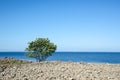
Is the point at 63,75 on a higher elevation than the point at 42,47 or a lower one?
lower

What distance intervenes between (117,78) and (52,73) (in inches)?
172

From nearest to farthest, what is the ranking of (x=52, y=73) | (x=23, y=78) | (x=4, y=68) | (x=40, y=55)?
(x=23, y=78) → (x=52, y=73) → (x=4, y=68) → (x=40, y=55)

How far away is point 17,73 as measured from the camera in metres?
15.9

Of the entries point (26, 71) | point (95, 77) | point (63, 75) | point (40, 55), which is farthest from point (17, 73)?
point (40, 55)

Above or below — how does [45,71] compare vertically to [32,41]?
below

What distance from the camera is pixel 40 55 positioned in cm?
4450

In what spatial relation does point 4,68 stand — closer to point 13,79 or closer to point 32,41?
point 13,79

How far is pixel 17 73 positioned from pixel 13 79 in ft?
4.18

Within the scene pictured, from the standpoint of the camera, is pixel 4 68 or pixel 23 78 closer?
pixel 23 78

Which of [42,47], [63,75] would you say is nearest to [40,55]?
[42,47]

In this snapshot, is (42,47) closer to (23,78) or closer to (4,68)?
(4,68)

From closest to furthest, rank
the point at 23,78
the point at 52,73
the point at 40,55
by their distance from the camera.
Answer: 1. the point at 23,78
2. the point at 52,73
3. the point at 40,55

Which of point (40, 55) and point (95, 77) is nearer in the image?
point (95, 77)

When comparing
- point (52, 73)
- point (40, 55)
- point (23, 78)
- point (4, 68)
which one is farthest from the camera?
point (40, 55)
